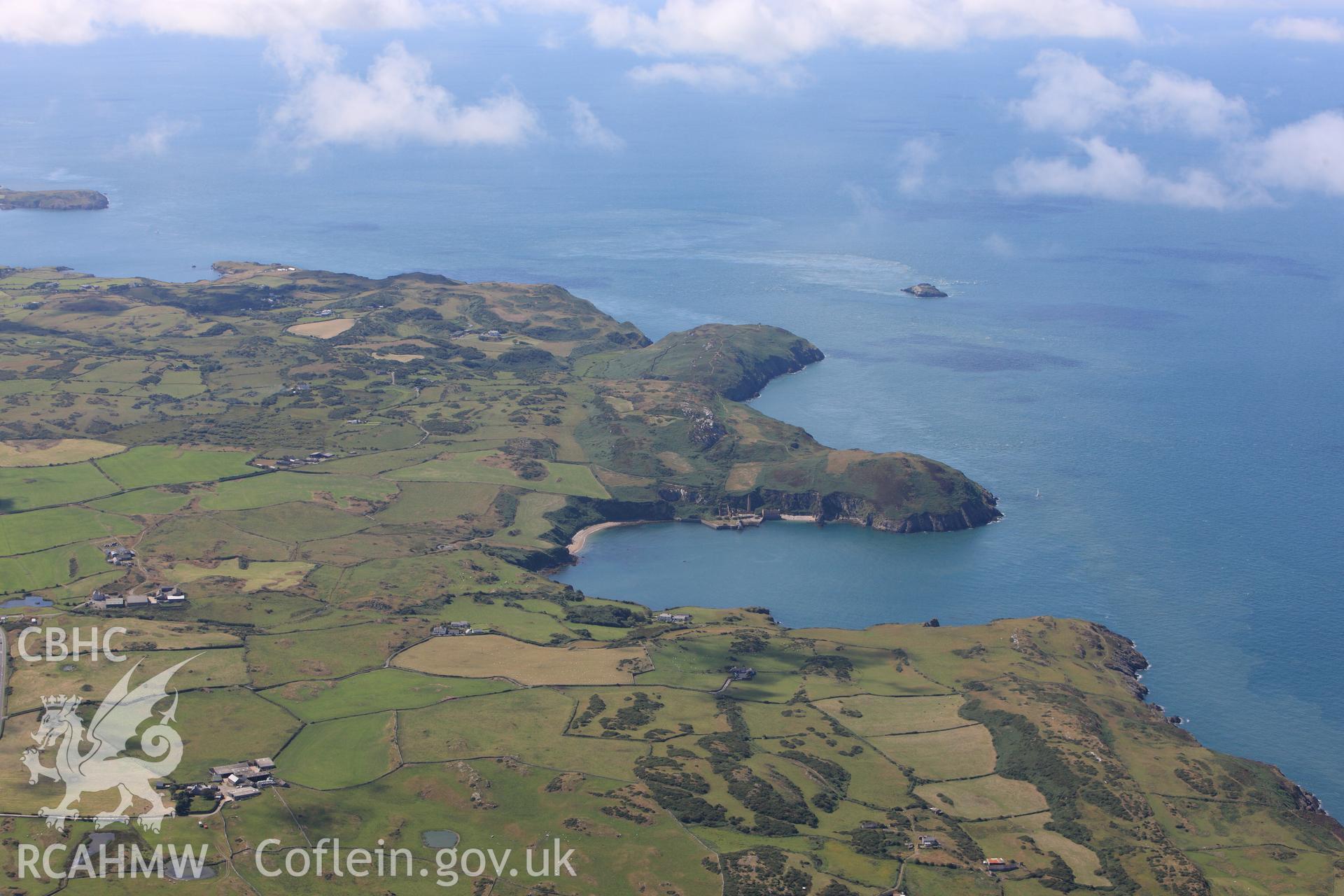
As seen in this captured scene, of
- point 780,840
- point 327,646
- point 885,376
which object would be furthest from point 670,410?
point 780,840

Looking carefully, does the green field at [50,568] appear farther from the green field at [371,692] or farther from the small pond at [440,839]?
the small pond at [440,839]

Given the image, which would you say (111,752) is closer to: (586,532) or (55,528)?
(55,528)

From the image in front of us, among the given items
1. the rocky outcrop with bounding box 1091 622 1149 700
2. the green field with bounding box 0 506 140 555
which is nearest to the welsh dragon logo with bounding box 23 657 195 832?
the green field with bounding box 0 506 140 555

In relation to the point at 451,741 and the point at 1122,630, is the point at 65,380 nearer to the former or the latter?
the point at 451,741

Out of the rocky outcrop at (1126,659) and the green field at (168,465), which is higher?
the green field at (168,465)

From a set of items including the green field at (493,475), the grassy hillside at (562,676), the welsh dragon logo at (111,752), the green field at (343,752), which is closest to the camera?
the welsh dragon logo at (111,752)

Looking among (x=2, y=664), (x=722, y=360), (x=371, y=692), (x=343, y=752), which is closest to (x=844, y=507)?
(x=722, y=360)

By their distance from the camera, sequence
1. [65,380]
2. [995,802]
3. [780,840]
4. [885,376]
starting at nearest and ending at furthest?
1. [780,840]
2. [995,802]
3. [65,380]
4. [885,376]

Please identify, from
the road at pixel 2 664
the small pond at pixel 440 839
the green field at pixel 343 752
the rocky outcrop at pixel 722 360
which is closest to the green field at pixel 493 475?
the rocky outcrop at pixel 722 360
